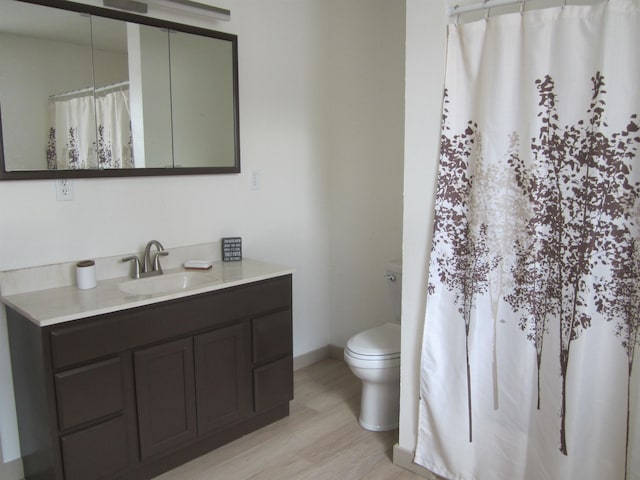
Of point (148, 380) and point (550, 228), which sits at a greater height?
point (550, 228)

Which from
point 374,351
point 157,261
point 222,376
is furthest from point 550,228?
point 157,261

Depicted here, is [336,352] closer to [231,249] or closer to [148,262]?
[231,249]

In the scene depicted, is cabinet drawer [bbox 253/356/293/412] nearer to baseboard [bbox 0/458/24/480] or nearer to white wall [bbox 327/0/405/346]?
white wall [bbox 327/0/405/346]

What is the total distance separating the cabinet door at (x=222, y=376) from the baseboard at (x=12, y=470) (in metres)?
0.81

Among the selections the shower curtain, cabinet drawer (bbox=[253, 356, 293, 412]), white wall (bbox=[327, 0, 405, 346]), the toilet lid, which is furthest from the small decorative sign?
the shower curtain

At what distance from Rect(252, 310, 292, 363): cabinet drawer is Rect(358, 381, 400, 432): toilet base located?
483 mm

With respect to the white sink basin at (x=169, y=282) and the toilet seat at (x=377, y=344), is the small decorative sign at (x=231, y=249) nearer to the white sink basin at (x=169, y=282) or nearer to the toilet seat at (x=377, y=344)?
the white sink basin at (x=169, y=282)

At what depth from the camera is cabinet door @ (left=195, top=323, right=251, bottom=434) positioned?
2447mm

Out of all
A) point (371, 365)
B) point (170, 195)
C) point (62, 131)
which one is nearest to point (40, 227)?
point (62, 131)

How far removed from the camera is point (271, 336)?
8.98 feet

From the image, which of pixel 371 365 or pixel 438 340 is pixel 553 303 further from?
pixel 371 365

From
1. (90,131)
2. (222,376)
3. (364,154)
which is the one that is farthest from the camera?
(364,154)

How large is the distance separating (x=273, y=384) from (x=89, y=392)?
98 centimetres

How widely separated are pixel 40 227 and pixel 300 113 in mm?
1727
